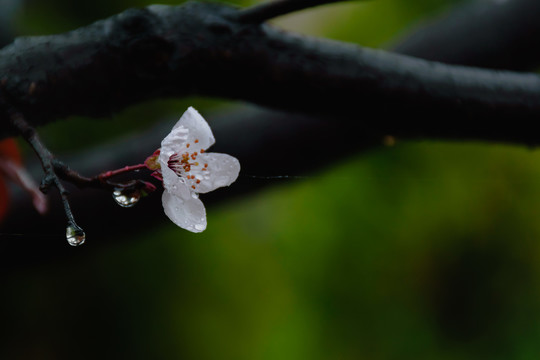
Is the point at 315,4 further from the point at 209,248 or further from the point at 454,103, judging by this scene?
the point at 209,248

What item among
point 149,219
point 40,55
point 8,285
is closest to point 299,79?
point 40,55

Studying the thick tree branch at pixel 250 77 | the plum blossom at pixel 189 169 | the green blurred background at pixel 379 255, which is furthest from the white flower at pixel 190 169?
the green blurred background at pixel 379 255

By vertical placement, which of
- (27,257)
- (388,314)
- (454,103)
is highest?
(454,103)

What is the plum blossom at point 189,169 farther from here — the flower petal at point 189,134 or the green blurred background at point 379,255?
the green blurred background at point 379,255

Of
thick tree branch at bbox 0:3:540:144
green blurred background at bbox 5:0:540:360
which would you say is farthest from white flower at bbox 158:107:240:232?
green blurred background at bbox 5:0:540:360

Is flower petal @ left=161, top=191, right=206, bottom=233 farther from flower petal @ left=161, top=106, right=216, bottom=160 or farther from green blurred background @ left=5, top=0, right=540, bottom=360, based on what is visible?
green blurred background @ left=5, top=0, right=540, bottom=360

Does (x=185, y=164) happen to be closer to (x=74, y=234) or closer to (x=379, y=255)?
(x=74, y=234)

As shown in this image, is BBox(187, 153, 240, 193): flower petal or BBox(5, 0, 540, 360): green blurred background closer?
BBox(187, 153, 240, 193): flower petal

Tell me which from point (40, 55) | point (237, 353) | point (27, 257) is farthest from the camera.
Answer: point (237, 353)
